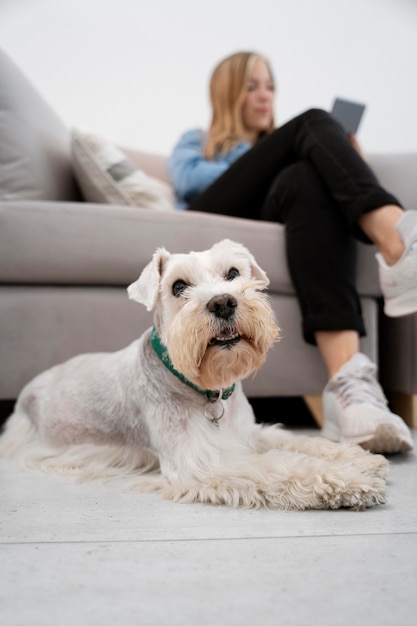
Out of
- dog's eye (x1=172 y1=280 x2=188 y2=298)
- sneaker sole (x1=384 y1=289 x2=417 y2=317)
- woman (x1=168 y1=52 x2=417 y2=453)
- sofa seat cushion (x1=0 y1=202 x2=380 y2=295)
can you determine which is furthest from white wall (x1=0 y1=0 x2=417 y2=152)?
dog's eye (x1=172 y1=280 x2=188 y2=298)

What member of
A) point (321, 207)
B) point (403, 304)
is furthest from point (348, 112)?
point (403, 304)

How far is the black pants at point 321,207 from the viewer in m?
1.87

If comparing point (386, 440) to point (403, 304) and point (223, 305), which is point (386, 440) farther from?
point (223, 305)

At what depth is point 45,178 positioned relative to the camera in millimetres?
2441

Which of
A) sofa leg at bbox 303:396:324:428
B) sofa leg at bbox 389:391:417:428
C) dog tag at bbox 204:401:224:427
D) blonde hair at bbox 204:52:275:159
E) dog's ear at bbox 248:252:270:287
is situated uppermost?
blonde hair at bbox 204:52:275:159

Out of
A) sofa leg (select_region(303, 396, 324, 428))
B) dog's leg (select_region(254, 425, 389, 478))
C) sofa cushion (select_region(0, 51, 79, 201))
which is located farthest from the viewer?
sofa cushion (select_region(0, 51, 79, 201))

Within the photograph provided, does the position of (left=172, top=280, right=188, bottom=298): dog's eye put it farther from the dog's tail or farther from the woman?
the woman

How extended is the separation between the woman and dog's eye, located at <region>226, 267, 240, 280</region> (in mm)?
576

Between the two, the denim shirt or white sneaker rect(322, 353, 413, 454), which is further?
the denim shirt

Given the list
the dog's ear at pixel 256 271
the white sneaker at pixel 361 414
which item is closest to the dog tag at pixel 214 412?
the dog's ear at pixel 256 271

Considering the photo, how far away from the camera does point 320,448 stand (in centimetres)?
150

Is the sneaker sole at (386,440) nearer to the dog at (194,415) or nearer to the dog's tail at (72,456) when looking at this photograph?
the dog at (194,415)

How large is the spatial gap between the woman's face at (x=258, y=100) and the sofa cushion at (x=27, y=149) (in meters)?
0.94

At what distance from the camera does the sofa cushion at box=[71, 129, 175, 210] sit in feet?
8.14
